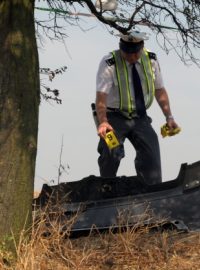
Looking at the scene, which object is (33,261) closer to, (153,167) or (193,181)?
(193,181)

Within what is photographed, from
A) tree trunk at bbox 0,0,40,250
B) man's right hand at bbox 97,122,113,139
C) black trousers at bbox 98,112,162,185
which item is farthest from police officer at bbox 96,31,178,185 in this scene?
tree trunk at bbox 0,0,40,250

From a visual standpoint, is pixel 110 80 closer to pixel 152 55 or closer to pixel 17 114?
pixel 152 55

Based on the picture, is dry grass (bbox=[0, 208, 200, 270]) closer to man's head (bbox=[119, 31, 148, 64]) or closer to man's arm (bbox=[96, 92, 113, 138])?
man's arm (bbox=[96, 92, 113, 138])

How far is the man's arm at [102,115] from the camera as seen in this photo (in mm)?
6473

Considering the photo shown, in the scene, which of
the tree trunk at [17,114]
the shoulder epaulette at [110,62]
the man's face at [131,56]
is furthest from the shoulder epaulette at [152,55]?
the tree trunk at [17,114]

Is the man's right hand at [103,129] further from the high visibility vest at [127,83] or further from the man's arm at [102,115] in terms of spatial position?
the high visibility vest at [127,83]

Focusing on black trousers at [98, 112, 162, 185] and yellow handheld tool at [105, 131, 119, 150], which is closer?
yellow handheld tool at [105, 131, 119, 150]

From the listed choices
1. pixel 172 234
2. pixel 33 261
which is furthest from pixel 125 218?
pixel 33 261

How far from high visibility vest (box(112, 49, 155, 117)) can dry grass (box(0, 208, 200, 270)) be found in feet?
6.27

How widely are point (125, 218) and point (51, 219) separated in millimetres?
662

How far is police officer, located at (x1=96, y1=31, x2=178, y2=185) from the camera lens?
6.88 metres

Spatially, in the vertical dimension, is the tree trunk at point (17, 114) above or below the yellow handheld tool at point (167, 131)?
below

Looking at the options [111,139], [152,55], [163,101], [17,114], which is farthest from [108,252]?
[152,55]

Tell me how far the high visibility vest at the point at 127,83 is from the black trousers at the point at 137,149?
0.38 feet
